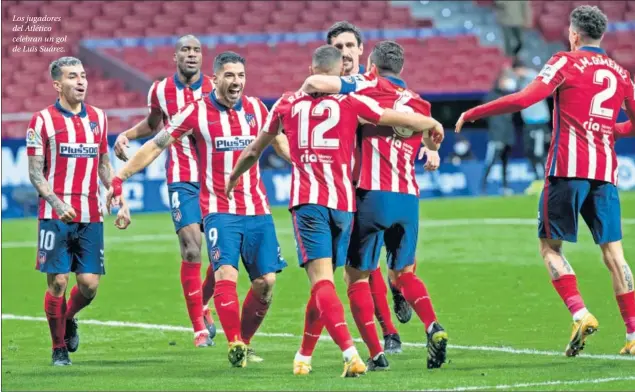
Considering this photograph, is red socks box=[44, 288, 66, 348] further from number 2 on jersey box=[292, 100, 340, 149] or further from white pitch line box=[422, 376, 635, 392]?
white pitch line box=[422, 376, 635, 392]

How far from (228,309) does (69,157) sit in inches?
69.0

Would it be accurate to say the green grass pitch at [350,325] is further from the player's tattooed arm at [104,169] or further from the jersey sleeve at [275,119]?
the jersey sleeve at [275,119]

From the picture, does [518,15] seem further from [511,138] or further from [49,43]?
[49,43]

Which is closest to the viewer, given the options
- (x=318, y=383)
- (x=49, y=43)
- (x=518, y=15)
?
(x=318, y=383)

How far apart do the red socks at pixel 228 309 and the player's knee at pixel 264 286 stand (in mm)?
276

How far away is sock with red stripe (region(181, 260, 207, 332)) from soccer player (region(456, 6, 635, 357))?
2.79 m

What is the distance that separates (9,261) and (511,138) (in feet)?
32.5

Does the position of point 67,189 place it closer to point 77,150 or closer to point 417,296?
point 77,150

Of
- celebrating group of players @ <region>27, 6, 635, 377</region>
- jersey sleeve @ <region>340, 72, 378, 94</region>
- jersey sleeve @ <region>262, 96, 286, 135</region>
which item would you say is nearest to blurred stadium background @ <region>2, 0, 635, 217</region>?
celebrating group of players @ <region>27, 6, 635, 377</region>

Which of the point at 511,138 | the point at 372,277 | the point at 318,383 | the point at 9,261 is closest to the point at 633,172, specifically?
the point at 511,138

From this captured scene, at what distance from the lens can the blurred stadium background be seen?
25.5m

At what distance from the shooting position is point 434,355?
8625 millimetres

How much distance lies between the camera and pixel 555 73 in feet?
30.4

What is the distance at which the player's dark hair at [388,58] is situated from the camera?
29.2ft
